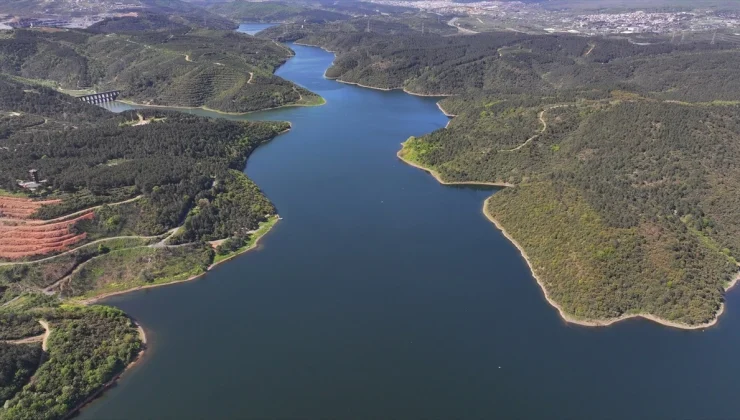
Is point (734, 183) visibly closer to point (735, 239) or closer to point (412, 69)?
point (735, 239)

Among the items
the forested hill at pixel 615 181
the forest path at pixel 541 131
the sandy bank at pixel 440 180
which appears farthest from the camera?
the forest path at pixel 541 131

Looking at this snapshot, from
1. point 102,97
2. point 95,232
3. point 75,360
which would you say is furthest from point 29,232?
point 102,97

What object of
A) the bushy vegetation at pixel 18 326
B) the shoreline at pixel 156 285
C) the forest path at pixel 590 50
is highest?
the forest path at pixel 590 50

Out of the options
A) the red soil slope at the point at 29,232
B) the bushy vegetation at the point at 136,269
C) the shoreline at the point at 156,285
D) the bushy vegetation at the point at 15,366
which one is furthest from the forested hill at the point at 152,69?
the bushy vegetation at the point at 15,366

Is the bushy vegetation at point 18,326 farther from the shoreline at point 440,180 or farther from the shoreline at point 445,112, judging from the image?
the shoreline at point 445,112

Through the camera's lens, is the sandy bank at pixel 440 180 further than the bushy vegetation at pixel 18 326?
Yes

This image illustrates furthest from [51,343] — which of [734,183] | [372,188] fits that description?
[734,183]
